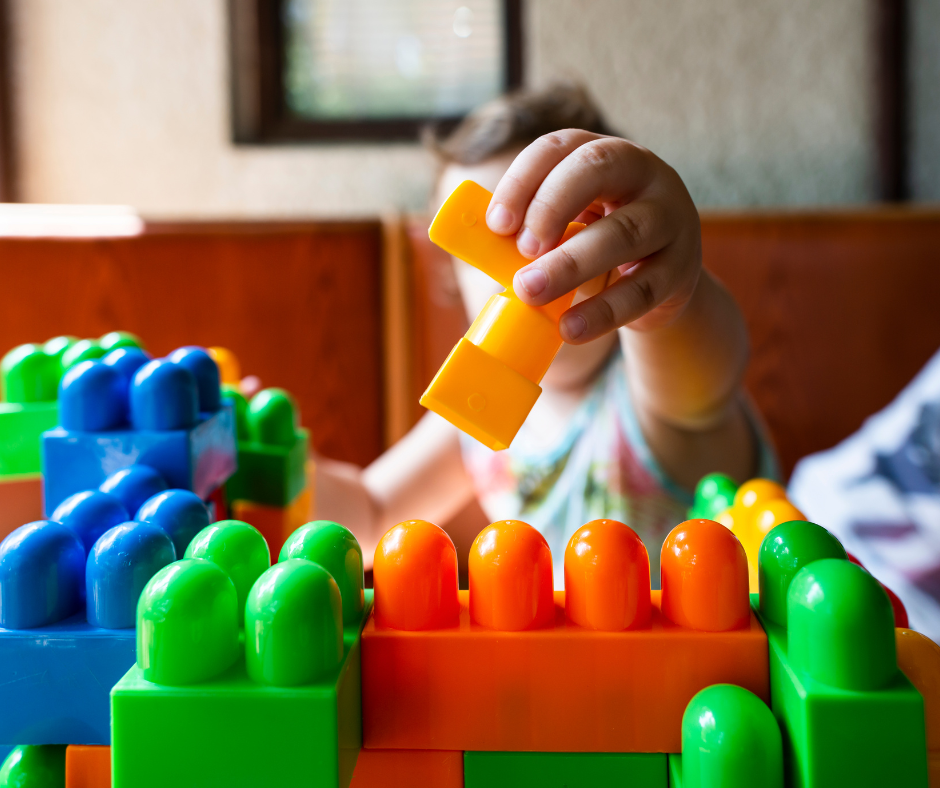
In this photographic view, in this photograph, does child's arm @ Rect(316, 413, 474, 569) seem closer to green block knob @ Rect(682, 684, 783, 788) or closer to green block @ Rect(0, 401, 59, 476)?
green block @ Rect(0, 401, 59, 476)

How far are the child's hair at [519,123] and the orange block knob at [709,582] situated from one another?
1.33 feet

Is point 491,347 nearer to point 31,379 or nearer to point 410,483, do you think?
point 31,379

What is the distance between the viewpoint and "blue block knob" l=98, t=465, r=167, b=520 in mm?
248

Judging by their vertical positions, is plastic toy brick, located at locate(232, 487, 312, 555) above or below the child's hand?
below

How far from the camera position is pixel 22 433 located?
0.35 m

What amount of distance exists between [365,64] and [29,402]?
2.70 ft

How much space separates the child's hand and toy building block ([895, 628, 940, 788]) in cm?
10

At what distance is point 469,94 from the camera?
3.44ft

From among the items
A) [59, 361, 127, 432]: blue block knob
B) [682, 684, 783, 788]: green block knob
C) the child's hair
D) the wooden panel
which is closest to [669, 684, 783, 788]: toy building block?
[682, 684, 783, 788]: green block knob

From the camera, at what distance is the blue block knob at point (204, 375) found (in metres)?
0.31

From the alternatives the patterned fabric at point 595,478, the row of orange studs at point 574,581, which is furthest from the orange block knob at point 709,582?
the patterned fabric at point 595,478

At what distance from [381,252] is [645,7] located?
47 centimetres

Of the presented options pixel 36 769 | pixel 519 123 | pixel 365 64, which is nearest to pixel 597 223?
pixel 36 769

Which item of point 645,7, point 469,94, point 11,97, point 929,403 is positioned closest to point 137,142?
point 11,97
